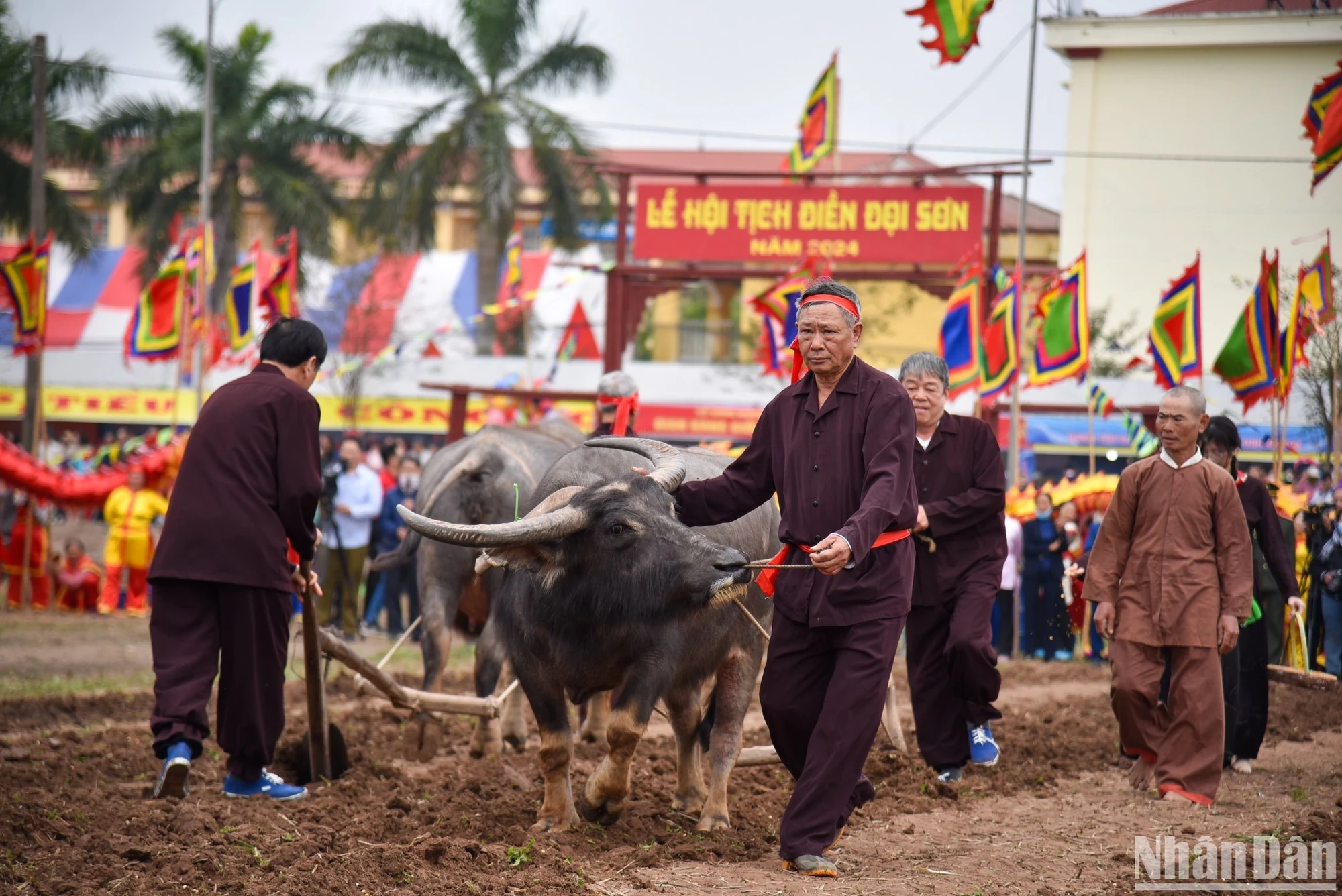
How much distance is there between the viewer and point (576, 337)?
2441cm

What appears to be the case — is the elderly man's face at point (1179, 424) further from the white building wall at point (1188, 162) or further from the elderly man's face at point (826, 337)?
the white building wall at point (1188, 162)

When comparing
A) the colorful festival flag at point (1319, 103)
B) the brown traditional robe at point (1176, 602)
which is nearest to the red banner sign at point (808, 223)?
the colorful festival flag at point (1319, 103)

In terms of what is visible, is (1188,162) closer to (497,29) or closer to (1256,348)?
(497,29)

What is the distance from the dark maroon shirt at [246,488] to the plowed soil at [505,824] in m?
0.98

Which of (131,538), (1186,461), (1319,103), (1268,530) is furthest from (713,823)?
(1319,103)

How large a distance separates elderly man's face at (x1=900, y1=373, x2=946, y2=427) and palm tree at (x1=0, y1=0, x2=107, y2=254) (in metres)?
21.0

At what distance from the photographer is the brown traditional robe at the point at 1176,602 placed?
6.39 m

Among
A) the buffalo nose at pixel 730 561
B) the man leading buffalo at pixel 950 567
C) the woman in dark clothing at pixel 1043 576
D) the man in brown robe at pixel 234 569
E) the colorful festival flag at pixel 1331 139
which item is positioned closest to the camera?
the buffalo nose at pixel 730 561

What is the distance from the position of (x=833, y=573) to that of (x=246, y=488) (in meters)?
2.53

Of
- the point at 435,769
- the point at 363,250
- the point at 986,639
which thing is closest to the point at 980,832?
the point at 986,639

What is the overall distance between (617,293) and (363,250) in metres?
19.4

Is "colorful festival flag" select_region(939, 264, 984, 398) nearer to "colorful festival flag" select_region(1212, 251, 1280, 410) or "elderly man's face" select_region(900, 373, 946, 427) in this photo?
"colorful festival flag" select_region(1212, 251, 1280, 410)

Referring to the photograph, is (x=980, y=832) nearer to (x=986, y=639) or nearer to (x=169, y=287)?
(x=986, y=639)

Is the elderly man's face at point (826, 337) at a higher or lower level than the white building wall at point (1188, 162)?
lower
